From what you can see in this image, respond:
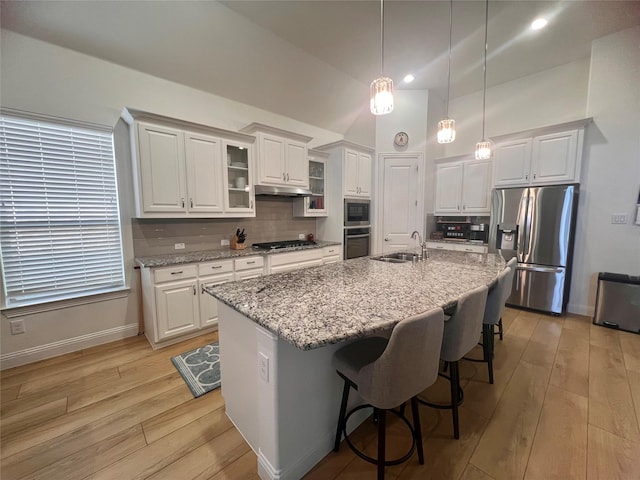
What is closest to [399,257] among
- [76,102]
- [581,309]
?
[581,309]

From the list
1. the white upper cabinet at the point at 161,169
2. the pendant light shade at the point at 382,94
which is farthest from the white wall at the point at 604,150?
the white upper cabinet at the point at 161,169

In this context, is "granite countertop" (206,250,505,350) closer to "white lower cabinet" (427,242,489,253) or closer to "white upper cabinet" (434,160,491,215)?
"white lower cabinet" (427,242,489,253)

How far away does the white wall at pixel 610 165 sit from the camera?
9.89 feet

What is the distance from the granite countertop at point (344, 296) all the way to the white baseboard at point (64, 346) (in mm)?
2066

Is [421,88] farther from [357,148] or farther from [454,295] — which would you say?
[454,295]

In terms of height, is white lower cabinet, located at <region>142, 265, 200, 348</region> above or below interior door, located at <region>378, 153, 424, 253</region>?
below

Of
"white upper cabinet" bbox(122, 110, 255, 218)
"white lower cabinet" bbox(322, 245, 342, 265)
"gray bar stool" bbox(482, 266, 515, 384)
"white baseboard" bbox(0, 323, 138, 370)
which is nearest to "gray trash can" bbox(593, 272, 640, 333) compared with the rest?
"gray bar stool" bbox(482, 266, 515, 384)

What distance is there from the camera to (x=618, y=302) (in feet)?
9.62

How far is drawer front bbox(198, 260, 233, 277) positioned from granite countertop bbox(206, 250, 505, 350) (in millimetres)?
1271

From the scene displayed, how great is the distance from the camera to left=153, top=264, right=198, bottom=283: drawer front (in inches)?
97.9

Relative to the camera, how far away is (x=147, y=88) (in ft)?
9.04

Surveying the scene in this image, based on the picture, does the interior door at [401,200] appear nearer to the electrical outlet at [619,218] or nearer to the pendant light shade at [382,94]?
the electrical outlet at [619,218]

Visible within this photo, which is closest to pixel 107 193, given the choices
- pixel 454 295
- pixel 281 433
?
pixel 281 433

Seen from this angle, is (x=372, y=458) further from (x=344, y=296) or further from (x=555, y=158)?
(x=555, y=158)
